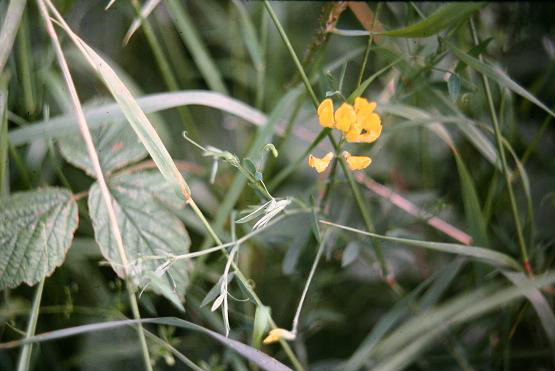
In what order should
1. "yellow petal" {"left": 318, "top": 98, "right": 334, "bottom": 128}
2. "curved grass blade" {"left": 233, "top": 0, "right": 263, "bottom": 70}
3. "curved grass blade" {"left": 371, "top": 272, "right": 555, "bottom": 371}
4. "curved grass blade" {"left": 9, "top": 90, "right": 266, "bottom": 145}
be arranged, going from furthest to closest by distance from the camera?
"curved grass blade" {"left": 233, "top": 0, "right": 263, "bottom": 70} → "curved grass blade" {"left": 9, "top": 90, "right": 266, "bottom": 145} → "curved grass blade" {"left": 371, "top": 272, "right": 555, "bottom": 371} → "yellow petal" {"left": 318, "top": 98, "right": 334, "bottom": 128}

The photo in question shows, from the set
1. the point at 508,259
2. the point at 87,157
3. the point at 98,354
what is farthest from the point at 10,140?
the point at 508,259

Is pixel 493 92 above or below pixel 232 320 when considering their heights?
above

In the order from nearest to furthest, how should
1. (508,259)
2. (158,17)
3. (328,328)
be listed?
(508,259) → (328,328) → (158,17)

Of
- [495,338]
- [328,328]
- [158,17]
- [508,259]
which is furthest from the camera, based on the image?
[158,17]

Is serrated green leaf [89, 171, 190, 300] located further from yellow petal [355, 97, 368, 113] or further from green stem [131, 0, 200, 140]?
yellow petal [355, 97, 368, 113]

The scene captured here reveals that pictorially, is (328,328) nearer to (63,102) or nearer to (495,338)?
(495,338)

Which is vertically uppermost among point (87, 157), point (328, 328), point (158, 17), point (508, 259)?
point (158, 17)

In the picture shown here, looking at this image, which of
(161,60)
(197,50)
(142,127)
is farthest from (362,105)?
(197,50)

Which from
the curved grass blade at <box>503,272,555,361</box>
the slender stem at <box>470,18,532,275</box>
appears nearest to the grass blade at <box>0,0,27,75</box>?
the slender stem at <box>470,18,532,275</box>

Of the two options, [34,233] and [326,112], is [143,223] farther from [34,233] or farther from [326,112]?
[326,112]
